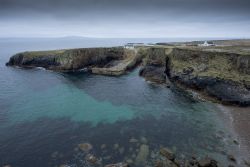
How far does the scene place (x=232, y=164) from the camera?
108 ft

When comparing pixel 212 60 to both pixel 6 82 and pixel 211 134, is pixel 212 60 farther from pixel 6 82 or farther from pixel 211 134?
pixel 6 82

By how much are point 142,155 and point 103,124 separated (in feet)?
45.9

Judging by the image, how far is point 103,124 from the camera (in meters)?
46.0

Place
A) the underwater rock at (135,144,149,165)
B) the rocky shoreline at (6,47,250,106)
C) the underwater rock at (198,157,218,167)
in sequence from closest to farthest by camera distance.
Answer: the underwater rock at (198,157,218,167) < the underwater rock at (135,144,149,165) < the rocky shoreline at (6,47,250,106)

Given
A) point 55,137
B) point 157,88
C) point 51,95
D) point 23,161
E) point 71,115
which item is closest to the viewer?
point 23,161

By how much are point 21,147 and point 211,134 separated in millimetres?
34451

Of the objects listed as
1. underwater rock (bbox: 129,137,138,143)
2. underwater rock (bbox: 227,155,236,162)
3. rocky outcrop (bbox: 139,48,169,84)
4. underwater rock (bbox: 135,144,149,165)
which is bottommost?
underwater rock (bbox: 227,155,236,162)

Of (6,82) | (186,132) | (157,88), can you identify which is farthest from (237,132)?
(6,82)

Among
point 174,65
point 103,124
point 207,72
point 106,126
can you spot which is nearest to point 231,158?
point 106,126

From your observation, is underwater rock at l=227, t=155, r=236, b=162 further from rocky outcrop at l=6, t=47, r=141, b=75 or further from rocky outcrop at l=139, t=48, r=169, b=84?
rocky outcrop at l=6, t=47, r=141, b=75

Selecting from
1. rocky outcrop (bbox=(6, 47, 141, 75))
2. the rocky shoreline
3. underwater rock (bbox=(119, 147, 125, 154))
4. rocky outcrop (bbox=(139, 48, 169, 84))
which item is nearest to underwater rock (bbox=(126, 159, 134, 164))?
underwater rock (bbox=(119, 147, 125, 154))

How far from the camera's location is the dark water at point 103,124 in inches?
1373

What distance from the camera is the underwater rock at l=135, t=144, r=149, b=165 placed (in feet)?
Result: 108

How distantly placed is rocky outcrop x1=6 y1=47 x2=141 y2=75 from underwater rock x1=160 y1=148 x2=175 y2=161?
206 feet
